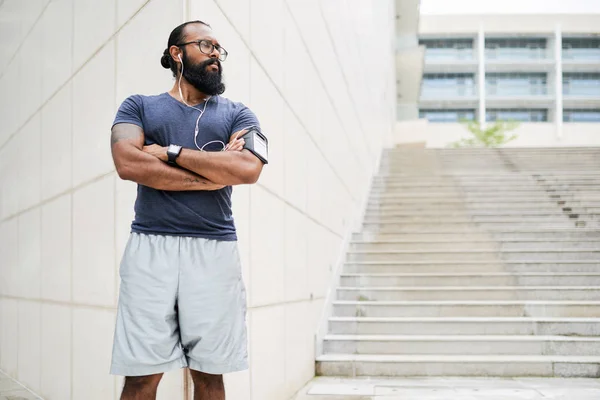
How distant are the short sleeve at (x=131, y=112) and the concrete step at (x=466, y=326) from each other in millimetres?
4266

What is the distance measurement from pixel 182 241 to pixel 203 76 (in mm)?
569

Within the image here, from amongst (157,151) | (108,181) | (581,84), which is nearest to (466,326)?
(108,181)

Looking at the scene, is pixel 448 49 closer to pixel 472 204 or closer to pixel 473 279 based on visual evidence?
pixel 472 204

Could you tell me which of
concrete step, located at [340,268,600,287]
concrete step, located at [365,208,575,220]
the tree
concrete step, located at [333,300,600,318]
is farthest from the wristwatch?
the tree

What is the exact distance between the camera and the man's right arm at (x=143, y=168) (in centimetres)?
206

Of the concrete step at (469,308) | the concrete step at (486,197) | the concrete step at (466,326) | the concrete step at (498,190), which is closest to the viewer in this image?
the concrete step at (466,326)

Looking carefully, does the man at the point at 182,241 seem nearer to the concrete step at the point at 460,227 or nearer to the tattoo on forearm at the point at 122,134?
the tattoo on forearm at the point at 122,134

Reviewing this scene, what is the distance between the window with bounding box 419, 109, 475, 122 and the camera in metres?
46.4

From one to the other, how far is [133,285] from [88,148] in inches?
59.2

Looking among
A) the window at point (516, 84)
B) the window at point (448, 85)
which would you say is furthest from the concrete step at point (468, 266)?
the window at point (516, 84)

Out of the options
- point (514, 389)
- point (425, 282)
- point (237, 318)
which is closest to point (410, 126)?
point (425, 282)

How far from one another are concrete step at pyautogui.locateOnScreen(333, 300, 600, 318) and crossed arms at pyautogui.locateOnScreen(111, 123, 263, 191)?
4484 millimetres

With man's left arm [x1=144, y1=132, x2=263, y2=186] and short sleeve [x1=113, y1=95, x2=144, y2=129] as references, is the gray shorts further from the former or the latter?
short sleeve [x1=113, y1=95, x2=144, y2=129]

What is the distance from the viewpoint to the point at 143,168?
2.06 m
